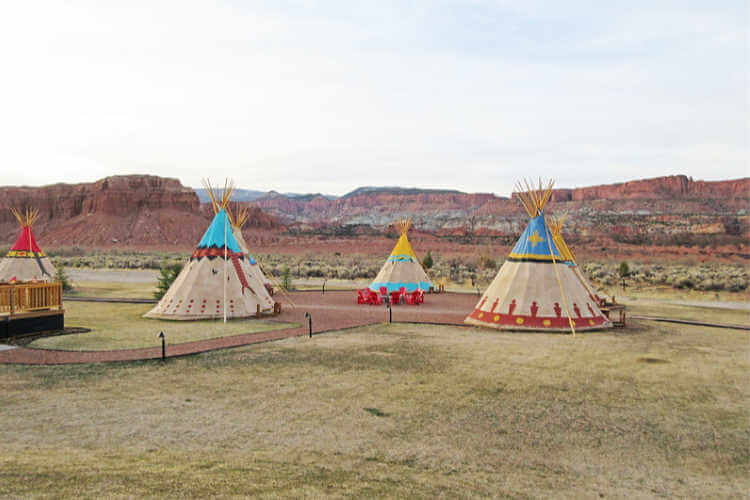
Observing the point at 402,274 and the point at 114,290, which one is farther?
the point at 114,290

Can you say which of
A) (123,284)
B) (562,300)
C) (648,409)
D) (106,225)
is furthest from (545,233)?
(106,225)

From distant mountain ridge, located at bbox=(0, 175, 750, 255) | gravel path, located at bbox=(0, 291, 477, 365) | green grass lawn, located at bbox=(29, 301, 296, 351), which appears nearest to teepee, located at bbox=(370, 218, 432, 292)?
gravel path, located at bbox=(0, 291, 477, 365)

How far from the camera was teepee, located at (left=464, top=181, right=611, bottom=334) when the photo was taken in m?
15.6

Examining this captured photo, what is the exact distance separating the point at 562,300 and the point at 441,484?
11.5 m

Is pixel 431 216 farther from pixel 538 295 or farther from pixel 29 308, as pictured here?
pixel 29 308

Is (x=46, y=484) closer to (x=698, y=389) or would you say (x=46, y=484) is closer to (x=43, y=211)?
(x=698, y=389)

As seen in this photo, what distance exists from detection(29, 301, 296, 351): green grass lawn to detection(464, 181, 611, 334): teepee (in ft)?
21.4

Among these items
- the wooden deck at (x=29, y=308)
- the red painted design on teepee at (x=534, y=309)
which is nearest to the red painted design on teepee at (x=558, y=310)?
the red painted design on teepee at (x=534, y=309)

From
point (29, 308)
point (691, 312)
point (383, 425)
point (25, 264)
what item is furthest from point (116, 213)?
point (383, 425)

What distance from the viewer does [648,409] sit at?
8.34 metres

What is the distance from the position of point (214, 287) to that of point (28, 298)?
5358mm

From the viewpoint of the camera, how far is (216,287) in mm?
18141

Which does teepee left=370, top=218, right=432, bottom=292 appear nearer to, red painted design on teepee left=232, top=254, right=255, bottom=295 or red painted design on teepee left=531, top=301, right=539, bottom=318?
red painted design on teepee left=232, top=254, right=255, bottom=295

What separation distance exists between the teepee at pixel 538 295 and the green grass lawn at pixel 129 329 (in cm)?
651
